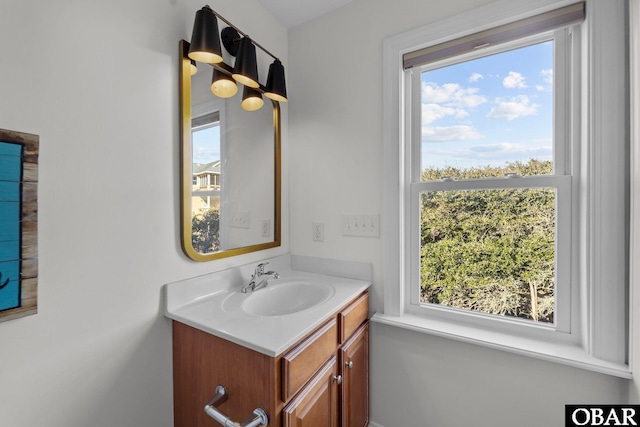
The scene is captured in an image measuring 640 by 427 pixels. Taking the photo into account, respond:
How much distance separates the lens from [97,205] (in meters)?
0.89

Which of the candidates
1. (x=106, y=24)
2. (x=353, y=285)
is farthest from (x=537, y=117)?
(x=106, y=24)

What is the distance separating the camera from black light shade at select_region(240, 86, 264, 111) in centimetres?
142

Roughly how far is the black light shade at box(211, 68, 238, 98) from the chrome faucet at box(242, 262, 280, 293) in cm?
87

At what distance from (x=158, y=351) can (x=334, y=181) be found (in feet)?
3.80

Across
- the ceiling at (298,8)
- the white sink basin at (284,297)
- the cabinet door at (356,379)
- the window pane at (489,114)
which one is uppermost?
the ceiling at (298,8)

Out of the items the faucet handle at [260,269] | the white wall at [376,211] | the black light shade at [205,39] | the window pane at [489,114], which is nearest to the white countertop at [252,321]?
the faucet handle at [260,269]

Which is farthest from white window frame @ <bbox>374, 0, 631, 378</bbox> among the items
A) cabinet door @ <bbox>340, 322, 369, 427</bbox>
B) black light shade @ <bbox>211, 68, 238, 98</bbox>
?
black light shade @ <bbox>211, 68, 238, 98</bbox>

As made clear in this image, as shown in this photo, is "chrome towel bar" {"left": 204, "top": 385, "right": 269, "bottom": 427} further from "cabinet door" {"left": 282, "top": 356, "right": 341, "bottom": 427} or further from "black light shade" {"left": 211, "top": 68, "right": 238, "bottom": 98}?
"black light shade" {"left": 211, "top": 68, "right": 238, "bottom": 98}

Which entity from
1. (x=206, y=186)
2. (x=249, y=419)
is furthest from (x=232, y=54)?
(x=249, y=419)

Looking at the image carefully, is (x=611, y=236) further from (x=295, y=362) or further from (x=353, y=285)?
(x=295, y=362)

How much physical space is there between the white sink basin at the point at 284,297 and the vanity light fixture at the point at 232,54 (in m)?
0.96

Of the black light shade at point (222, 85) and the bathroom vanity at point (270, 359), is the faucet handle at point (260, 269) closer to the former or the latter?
the bathroom vanity at point (270, 359)

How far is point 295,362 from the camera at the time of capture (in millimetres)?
865

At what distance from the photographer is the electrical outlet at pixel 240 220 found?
4.48 feet
